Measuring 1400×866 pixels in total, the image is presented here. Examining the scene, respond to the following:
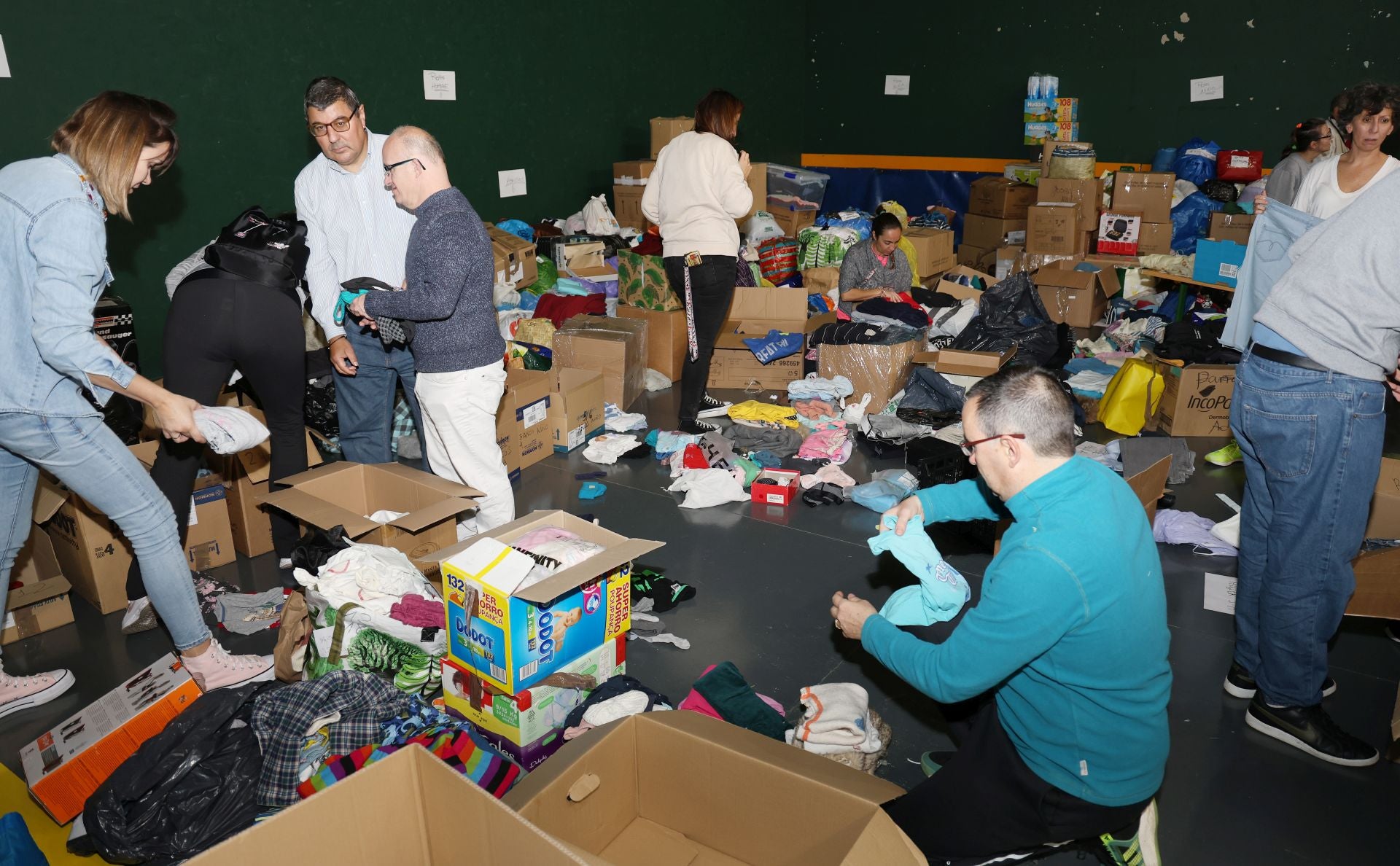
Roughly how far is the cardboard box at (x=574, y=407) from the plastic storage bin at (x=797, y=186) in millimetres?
3856

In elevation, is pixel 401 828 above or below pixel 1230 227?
below

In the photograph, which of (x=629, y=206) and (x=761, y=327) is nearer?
(x=761, y=327)

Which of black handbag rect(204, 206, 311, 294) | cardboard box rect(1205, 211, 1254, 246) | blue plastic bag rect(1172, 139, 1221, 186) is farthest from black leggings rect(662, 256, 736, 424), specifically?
blue plastic bag rect(1172, 139, 1221, 186)

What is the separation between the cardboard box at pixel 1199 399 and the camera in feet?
17.4

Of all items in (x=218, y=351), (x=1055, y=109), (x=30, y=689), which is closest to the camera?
(x=30, y=689)

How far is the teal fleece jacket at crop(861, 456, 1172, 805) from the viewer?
1.84 meters

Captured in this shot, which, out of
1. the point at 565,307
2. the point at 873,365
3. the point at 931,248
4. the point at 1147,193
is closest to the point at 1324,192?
the point at 873,365

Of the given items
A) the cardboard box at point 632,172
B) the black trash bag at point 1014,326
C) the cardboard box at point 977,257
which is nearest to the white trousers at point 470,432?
the black trash bag at point 1014,326

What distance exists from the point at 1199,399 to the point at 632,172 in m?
4.70

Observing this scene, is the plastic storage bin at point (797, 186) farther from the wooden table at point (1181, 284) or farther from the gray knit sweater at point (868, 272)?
the wooden table at point (1181, 284)

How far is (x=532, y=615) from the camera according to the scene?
2.50 m

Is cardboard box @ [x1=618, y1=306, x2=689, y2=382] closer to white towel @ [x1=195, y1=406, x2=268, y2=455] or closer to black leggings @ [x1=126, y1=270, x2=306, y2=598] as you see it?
black leggings @ [x1=126, y1=270, x2=306, y2=598]

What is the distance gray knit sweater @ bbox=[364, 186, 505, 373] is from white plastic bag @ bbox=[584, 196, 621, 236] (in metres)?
4.44

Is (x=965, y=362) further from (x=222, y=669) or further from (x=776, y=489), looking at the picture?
(x=222, y=669)
